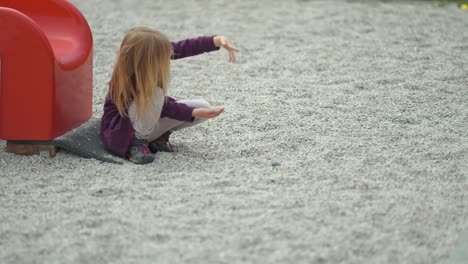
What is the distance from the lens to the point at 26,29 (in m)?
2.94

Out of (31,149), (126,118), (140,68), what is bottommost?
(31,149)

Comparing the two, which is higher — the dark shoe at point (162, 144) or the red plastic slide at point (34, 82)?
the red plastic slide at point (34, 82)

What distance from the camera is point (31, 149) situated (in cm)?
304

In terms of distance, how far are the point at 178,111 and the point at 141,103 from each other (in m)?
0.14

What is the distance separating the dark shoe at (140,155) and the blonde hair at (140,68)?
0.12 m

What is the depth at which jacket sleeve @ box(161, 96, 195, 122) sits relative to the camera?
2932 millimetres

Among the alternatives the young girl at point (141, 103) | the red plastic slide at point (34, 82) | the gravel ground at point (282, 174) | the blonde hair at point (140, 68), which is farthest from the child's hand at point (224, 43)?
the red plastic slide at point (34, 82)

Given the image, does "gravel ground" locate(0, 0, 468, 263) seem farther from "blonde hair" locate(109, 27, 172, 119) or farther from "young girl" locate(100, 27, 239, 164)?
"blonde hair" locate(109, 27, 172, 119)

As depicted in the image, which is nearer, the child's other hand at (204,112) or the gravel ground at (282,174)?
the gravel ground at (282,174)

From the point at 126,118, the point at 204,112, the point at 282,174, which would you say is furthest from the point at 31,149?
the point at 282,174

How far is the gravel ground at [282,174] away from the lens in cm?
229

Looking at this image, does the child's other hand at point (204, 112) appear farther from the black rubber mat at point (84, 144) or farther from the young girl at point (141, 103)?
the black rubber mat at point (84, 144)

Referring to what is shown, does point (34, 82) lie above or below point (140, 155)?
above

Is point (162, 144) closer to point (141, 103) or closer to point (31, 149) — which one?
point (141, 103)
